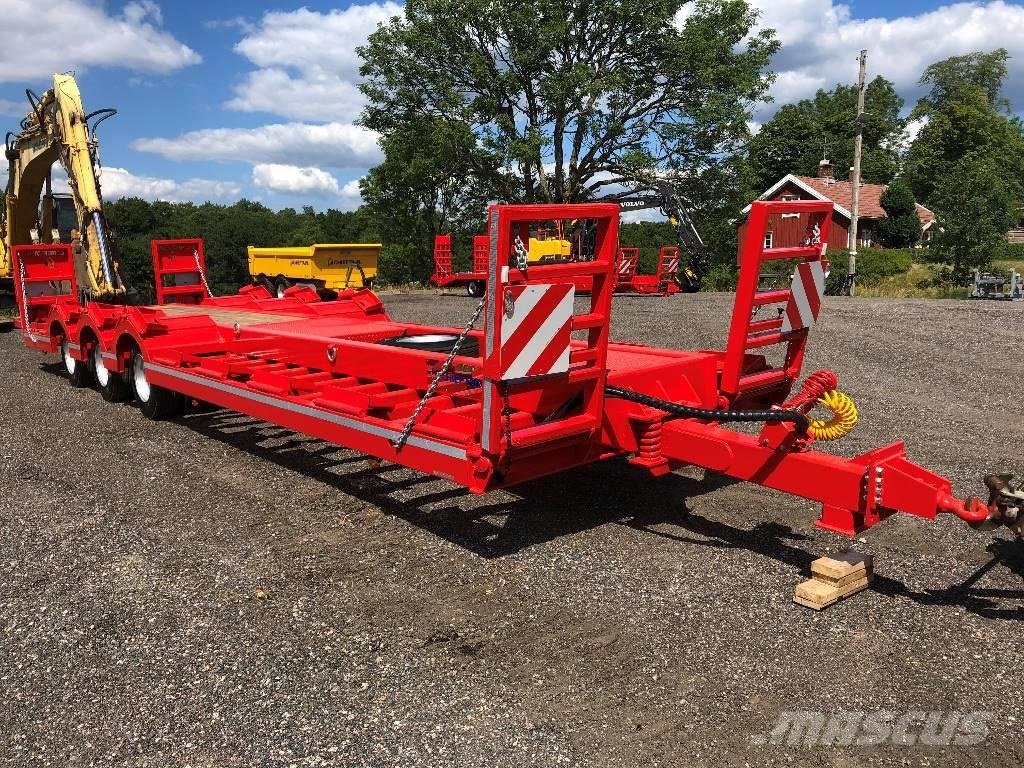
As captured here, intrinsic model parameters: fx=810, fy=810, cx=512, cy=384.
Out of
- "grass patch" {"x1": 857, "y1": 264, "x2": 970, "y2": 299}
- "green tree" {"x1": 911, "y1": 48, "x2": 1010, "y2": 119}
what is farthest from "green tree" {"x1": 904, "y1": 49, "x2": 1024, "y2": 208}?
"grass patch" {"x1": 857, "y1": 264, "x2": 970, "y2": 299}

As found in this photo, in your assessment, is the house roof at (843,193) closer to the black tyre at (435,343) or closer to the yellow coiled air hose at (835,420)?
the black tyre at (435,343)

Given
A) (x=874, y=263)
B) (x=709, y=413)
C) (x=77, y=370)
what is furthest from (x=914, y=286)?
(x=709, y=413)

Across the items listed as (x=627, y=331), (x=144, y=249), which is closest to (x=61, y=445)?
(x=627, y=331)

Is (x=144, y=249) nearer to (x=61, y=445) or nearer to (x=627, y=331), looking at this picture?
(x=627, y=331)

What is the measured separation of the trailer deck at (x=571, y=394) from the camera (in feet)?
12.4

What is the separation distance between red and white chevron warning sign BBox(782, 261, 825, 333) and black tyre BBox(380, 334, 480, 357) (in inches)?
93.7

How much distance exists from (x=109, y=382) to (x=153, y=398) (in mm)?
1062

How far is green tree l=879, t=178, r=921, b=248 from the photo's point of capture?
4494 centimetres

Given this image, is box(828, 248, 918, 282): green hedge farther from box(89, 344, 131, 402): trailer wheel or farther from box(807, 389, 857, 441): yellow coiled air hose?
box(807, 389, 857, 441): yellow coiled air hose

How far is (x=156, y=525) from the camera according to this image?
16.7ft

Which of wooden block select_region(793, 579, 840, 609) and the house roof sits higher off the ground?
the house roof

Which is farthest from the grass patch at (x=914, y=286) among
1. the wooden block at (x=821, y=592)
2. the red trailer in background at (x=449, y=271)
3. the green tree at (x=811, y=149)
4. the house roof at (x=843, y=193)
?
the green tree at (x=811, y=149)

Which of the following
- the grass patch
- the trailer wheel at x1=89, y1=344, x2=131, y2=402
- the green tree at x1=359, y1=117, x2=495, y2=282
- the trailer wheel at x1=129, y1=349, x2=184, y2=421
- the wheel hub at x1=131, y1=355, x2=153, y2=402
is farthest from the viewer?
the green tree at x1=359, y1=117, x2=495, y2=282

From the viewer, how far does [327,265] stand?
2198 cm
